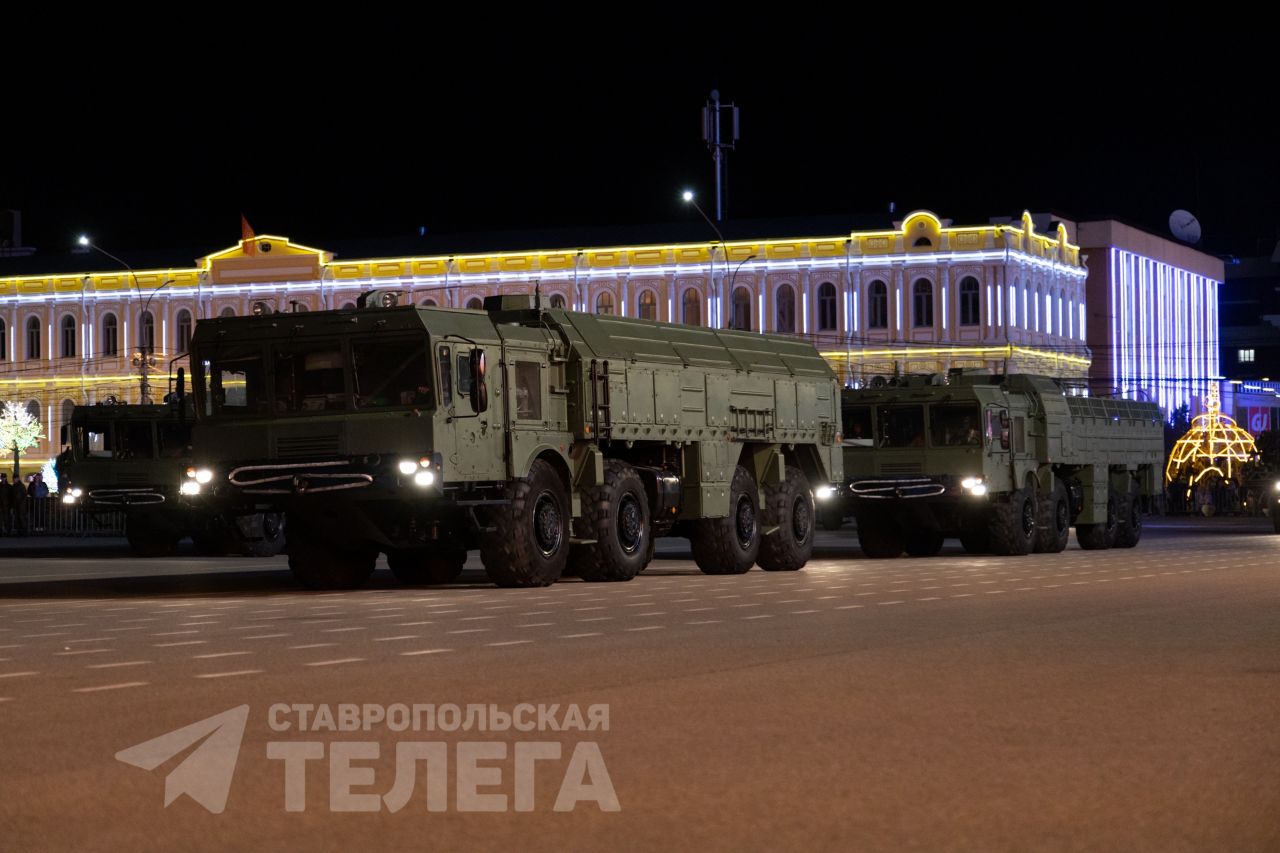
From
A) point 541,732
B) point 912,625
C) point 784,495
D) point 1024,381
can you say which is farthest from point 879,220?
point 541,732

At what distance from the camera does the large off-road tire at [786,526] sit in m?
32.8

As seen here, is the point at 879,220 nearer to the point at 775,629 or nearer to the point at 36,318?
the point at 36,318

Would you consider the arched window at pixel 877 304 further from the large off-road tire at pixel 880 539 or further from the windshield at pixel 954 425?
the windshield at pixel 954 425

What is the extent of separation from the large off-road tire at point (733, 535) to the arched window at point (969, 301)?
70562mm

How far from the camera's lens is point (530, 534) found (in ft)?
88.3

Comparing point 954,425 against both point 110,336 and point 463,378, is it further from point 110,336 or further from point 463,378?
point 110,336

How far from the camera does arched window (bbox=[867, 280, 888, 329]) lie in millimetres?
102812

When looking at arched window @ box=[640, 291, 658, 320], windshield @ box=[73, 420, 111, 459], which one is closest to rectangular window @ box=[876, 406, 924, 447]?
windshield @ box=[73, 420, 111, 459]

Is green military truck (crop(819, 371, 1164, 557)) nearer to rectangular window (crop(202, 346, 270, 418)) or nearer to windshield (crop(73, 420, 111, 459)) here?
rectangular window (crop(202, 346, 270, 418))

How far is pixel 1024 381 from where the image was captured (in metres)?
42.8

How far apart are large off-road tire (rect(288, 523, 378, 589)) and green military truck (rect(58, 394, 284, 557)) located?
1338 cm

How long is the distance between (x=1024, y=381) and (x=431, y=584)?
16.5 metres

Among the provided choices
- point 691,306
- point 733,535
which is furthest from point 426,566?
point 691,306

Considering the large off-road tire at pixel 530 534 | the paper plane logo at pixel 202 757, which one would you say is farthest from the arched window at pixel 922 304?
the paper plane logo at pixel 202 757
